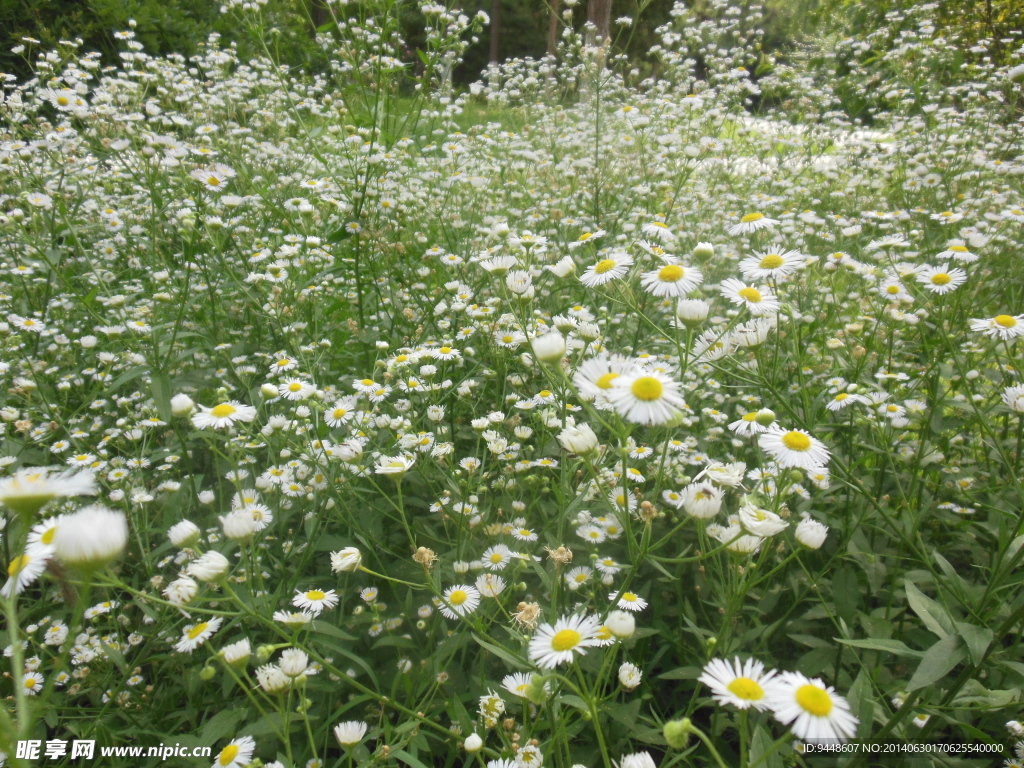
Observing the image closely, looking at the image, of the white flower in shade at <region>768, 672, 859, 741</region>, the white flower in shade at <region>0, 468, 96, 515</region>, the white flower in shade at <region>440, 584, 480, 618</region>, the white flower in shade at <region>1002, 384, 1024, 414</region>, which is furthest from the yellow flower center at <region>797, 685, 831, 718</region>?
the white flower in shade at <region>1002, 384, 1024, 414</region>

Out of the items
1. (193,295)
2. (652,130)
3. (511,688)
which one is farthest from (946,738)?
(652,130)

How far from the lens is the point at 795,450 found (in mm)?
1215

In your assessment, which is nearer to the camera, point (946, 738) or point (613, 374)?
point (613, 374)

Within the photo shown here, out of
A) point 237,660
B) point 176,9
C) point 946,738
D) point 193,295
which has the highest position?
point 176,9

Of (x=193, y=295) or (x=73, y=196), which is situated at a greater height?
(x=73, y=196)

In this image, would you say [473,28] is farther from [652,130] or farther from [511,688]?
[511,688]

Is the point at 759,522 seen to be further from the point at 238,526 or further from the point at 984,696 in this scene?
the point at 238,526

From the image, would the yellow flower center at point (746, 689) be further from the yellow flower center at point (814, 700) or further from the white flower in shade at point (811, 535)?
the white flower in shade at point (811, 535)

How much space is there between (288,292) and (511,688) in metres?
1.72

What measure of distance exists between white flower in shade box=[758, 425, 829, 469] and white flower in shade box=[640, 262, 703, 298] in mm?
373

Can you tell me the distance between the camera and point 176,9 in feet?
19.9

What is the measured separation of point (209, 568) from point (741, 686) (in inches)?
32.6

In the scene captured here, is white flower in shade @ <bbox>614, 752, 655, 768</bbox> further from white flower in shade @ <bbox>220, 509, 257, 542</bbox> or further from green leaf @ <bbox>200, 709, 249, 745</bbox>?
green leaf @ <bbox>200, 709, 249, 745</bbox>

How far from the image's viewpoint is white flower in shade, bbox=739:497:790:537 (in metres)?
0.93
